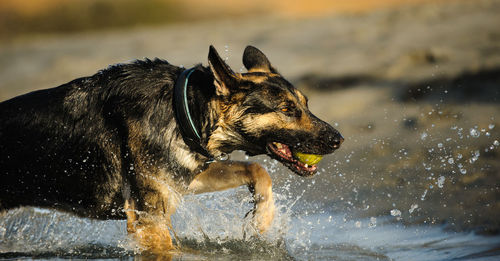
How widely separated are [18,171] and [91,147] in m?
0.63

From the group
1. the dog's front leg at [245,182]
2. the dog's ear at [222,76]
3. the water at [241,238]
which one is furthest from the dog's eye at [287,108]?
the water at [241,238]

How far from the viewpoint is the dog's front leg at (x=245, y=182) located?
5602 millimetres

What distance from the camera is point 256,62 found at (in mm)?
5656

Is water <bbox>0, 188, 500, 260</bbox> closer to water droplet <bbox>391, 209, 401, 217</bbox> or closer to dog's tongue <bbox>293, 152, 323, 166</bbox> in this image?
water droplet <bbox>391, 209, 401, 217</bbox>

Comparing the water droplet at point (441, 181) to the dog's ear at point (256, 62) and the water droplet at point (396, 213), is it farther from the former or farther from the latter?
the dog's ear at point (256, 62)

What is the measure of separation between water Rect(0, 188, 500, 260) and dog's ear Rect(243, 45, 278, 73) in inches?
45.8

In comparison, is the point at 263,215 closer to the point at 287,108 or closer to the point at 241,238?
the point at 241,238

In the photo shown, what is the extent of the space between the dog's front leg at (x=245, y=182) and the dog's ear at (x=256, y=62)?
32.0 inches

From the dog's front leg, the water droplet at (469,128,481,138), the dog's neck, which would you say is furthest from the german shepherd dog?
the water droplet at (469,128,481,138)

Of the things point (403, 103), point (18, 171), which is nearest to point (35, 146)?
point (18, 171)

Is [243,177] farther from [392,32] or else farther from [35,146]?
[392,32]

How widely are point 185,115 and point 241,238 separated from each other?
4.39ft

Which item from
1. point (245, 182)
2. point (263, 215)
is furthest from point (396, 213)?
point (245, 182)

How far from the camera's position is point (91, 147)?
16.8ft
